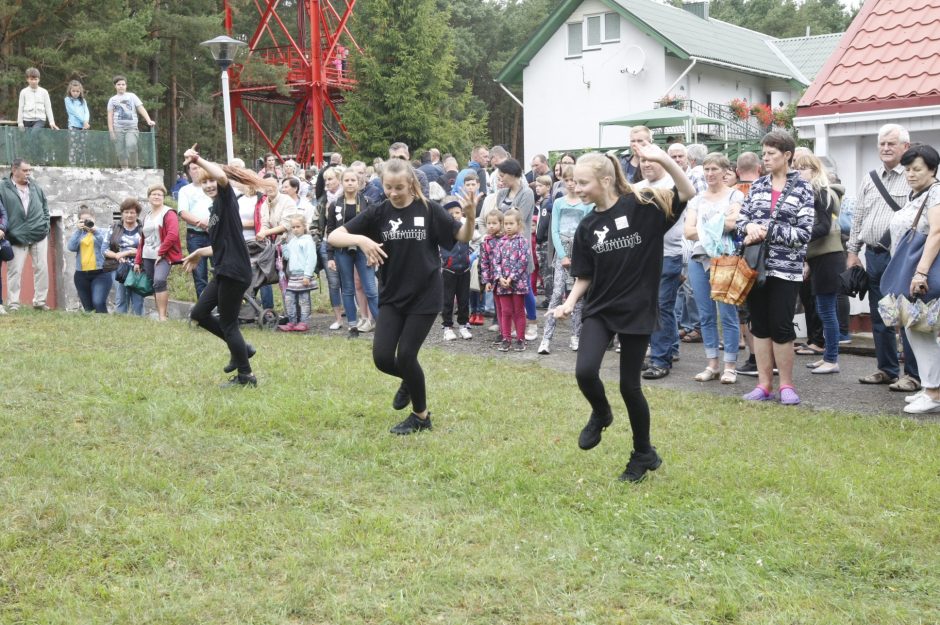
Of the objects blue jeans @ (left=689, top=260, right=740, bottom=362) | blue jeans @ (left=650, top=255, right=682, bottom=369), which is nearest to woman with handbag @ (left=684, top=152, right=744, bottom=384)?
blue jeans @ (left=689, top=260, right=740, bottom=362)

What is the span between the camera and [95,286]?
14.2m

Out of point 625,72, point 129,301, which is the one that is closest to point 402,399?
point 129,301

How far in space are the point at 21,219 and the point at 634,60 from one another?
25237 millimetres

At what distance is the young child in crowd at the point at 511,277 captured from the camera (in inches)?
425

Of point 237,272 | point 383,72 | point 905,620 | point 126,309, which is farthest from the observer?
point 383,72

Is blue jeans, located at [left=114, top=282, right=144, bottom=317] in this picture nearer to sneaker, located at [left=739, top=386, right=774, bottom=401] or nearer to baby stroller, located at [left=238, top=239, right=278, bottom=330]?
baby stroller, located at [left=238, top=239, right=278, bottom=330]

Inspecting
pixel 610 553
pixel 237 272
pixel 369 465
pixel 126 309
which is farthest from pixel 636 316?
pixel 126 309

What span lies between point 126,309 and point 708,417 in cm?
975

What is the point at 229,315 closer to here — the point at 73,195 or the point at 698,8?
Answer: the point at 73,195

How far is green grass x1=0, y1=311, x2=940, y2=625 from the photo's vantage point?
14.3 feet

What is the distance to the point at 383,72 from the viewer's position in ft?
107

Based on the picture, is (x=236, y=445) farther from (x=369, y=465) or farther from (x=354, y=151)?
(x=354, y=151)

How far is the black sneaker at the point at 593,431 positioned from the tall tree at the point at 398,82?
27.1 m

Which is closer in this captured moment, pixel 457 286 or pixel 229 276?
pixel 229 276
